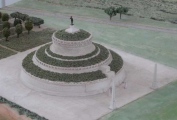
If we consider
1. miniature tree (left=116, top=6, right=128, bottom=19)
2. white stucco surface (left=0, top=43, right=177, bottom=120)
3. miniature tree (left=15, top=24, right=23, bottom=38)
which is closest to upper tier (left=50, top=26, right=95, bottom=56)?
white stucco surface (left=0, top=43, right=177, bottom=120)

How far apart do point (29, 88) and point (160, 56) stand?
10536 millimetres

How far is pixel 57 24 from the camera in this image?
3678cm

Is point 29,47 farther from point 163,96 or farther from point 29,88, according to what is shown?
point 163,96

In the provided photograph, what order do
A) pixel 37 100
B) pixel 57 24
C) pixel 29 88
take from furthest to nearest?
1. pixel 57 24
2. pixel 29 88
3. pixel 37 100

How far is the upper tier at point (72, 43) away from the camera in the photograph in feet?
82.6

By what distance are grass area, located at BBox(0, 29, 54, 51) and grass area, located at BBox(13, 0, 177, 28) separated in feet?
21.5

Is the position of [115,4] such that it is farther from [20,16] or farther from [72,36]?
[72,36]

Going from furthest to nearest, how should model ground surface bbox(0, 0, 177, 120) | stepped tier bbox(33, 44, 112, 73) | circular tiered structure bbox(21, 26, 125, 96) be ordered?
model ground surface bbox(0, 0, 177, 120) < stepped tier bbox(33, 44, 112, 73) < circular tiered structure bbox(21, 26, 125, 96)

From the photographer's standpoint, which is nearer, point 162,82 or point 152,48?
point 162,82

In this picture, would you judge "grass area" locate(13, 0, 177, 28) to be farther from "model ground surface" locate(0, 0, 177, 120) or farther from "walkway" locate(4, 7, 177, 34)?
"walkway" locate(4, 7, 177, 34)

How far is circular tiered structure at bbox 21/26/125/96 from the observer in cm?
2383

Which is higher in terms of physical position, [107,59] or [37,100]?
[107,59]

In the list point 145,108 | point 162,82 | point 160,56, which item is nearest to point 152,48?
point 160,56

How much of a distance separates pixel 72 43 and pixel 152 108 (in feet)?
21.4
